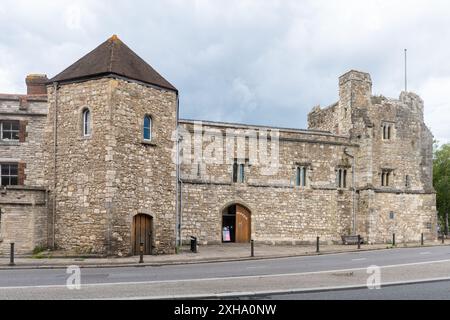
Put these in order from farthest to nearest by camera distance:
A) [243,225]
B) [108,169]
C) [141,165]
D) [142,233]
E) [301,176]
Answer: [301,176] → [243,225] → [141,165] → [142,233] → [108,169]

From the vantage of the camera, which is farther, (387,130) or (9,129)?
(387,130)

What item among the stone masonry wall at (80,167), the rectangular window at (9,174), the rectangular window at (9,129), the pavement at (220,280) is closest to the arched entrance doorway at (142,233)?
the stone masonry wall at (80,167)

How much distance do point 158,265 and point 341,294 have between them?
29.7 feet

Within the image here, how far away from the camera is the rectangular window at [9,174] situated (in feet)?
68.0

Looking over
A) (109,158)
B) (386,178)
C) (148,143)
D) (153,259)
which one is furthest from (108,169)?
(386,178)

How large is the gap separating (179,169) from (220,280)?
1333cm

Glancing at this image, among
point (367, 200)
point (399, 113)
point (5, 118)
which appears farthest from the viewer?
point (399, 113)

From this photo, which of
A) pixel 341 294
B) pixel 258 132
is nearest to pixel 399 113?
pixel 258 132

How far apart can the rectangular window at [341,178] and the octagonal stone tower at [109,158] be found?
13.0 meters

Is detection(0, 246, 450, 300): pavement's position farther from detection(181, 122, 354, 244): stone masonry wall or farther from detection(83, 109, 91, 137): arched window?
detection(181, 122, 354, 244): stone masonry wall

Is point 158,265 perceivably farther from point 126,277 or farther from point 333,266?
point 333,266

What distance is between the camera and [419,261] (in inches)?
699

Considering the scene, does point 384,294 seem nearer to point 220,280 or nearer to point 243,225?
point 220,280

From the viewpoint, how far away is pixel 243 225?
88.8 ft
